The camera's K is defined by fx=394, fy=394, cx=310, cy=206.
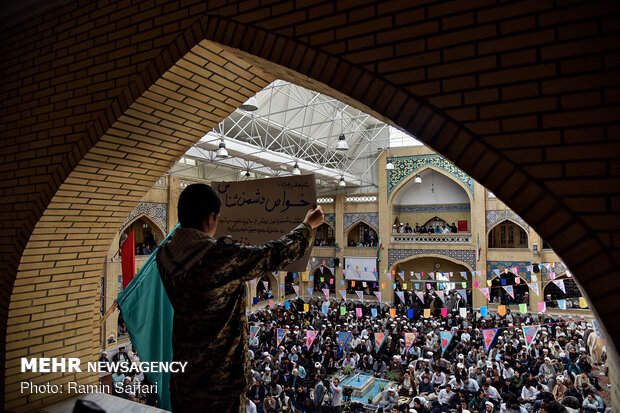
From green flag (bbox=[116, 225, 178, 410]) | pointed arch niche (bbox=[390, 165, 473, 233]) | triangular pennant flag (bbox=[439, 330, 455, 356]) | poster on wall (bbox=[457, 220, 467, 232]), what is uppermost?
pointed arch niche (bbox=[390, 165, 473, 233])

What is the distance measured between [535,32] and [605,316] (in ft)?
3.17

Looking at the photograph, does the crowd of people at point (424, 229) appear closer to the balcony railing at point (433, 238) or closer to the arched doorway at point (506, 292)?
the balcony railing at point (433, 238)

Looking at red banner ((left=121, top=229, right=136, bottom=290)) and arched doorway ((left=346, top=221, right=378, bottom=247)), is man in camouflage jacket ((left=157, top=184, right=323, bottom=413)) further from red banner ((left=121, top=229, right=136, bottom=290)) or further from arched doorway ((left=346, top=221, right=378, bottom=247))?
arched doorway ((left=346, top=221, right=378, bottom=247))

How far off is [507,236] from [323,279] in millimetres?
8627

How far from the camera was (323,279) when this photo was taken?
19812 mm

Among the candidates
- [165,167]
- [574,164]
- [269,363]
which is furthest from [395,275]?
[574,164]

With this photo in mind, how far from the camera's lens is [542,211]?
1314 millimetres

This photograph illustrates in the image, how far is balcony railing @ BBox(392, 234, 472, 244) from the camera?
16.1 meters

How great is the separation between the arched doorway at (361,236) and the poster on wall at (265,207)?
16.1m

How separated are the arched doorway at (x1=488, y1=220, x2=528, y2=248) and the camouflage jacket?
16.6 meters

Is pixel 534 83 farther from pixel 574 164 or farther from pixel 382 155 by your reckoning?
pixel 382 155

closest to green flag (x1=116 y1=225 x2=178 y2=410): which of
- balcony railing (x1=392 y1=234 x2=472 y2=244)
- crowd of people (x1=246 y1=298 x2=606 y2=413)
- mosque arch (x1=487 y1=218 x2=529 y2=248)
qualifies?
crowd of people (x1=246 y1=298 x2=606 y2=413)

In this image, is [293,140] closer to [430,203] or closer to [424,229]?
[424,229]

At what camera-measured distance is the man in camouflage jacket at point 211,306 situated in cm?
133
